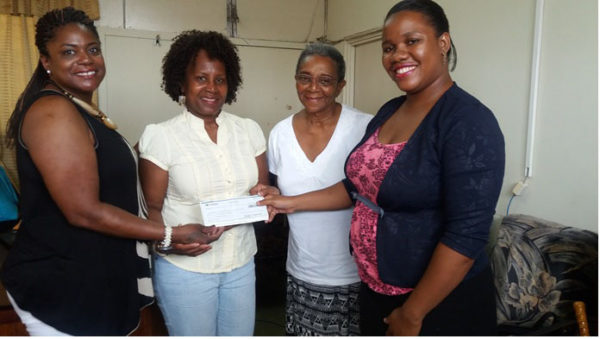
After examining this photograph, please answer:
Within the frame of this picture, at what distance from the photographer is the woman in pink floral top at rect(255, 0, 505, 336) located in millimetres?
1095

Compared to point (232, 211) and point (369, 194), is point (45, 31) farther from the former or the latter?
point (369, 194)

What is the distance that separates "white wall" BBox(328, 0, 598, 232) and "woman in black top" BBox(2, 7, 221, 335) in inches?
74.2

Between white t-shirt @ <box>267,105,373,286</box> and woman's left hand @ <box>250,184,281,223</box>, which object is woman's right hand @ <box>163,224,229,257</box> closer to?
woman's left hand @ <box>250,184,281,223</box>

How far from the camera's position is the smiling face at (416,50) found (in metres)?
1.23

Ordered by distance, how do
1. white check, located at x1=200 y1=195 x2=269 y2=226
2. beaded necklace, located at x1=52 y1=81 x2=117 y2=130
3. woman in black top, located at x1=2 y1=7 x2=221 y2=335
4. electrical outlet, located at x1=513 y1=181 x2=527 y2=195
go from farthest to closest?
1. electrical outlet, located at x1=513 y1=181 x2=527 y2=195
2. white check, located at x1=200 y1=195 x2=269 y2=226
3. beaded necklace, located at x1=52 y1=81 x2=117 y2=130
4. woman in black top, located at x1=2 y1=7 x2=221 y2=335

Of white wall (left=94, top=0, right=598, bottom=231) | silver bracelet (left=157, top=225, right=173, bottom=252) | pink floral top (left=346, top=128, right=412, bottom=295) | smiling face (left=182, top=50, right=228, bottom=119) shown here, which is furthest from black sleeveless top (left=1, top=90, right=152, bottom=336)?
white wall (left=94, top=0, right=598, bottom=231)

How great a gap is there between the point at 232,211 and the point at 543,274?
1.30m

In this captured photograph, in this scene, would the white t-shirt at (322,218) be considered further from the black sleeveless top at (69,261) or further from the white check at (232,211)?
the black sleeveless top at (69,261)

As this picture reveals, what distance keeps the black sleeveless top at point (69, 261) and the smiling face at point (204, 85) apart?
418mm

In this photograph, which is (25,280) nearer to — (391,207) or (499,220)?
(391,207)

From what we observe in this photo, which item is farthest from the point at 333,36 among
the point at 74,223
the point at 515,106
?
the point at 74,223

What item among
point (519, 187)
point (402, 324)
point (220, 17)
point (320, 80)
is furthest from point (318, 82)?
point (220, 17)

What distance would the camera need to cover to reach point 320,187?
186 centimetres

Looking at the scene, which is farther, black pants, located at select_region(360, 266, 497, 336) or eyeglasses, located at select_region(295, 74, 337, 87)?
eyeglasses, located at select_region(295, 74, 337, 87)
